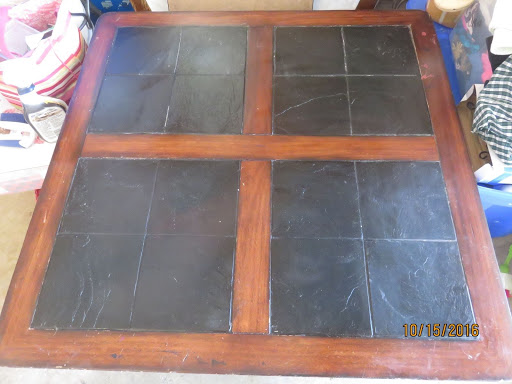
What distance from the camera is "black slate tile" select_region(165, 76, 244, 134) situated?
1.22 metres

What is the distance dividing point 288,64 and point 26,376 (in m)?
1.69

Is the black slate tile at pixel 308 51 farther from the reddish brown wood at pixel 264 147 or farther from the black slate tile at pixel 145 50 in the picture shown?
the black slate tile at pixel 145 50

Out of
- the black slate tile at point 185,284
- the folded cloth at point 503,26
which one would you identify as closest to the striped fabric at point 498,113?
the folded cloth at point 503,26

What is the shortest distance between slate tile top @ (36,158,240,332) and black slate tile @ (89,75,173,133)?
0.15 metres

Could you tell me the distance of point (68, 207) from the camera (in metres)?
1.11

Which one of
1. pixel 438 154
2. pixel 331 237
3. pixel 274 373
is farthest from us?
pixel 438 154

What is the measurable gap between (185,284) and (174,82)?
0.75m

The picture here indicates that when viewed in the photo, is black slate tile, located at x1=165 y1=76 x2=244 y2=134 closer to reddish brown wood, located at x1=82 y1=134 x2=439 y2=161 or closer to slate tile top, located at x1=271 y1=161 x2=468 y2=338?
reddish brown wood, located at x1=82 y1=134 x2=439 y2=161

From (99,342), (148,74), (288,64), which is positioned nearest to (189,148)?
(148,74)

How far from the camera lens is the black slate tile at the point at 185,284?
3.12 feet

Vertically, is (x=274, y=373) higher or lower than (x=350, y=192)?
lower

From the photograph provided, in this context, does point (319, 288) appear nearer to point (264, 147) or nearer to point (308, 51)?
point (264, 147)

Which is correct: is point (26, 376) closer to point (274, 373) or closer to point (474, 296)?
point (274, 373)

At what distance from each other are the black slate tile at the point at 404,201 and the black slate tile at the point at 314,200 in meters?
0.04
